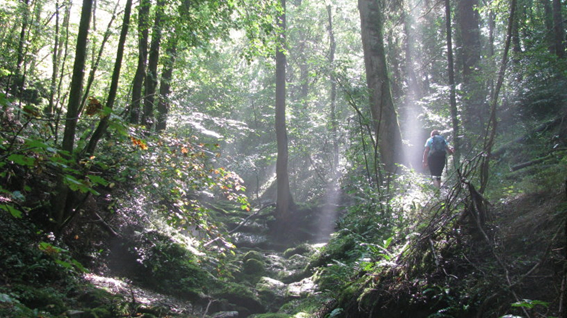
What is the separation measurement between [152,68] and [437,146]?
7.25 m

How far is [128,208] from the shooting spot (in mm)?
7605

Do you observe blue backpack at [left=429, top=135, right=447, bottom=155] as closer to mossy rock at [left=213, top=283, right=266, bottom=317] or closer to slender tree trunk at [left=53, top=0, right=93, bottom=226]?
mossy rock at [left=213, top=283, right=266, bottom=317]

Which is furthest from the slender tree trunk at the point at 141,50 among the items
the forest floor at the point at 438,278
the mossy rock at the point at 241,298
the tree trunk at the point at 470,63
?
the tree trunk at the point at 470,63

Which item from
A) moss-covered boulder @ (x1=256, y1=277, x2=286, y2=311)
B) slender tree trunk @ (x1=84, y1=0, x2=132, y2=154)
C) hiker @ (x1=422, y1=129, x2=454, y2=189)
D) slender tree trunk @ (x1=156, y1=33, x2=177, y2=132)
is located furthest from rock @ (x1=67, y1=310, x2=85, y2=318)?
hiker @ (x1=422, y1=129, x2=454, y2=189)

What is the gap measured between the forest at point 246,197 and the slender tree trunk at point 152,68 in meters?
0.05

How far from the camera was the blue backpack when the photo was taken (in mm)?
9727

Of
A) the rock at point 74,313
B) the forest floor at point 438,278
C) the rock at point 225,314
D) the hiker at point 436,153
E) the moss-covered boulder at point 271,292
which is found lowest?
the rock at point 225,314

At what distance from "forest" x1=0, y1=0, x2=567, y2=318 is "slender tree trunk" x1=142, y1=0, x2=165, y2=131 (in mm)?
45

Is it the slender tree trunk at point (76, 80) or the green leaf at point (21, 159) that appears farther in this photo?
the slender tree trunk at point (76, 80)

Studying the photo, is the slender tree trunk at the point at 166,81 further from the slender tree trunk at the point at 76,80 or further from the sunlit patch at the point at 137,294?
the sunlit patch at the point at 137,294

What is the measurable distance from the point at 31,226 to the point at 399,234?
5.19m

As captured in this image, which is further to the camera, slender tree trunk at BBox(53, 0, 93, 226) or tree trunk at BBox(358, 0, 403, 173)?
Result: tree trunk at BBox(358, 0, 403, 173)

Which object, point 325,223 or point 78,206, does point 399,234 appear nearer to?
point 78,206

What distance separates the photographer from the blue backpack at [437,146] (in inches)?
383
